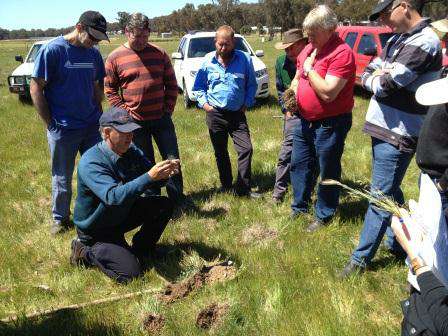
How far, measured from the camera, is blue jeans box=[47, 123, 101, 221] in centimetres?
471

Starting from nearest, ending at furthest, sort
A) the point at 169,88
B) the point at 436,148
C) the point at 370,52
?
the point at 436,148
the point at 169,88
the point at 370,52

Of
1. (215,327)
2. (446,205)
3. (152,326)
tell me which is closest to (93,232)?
(152,326)

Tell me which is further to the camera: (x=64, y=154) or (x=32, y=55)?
(x=32, y=55)

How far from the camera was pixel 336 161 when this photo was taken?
14.3 ft

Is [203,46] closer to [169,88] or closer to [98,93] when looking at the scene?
[169,88]

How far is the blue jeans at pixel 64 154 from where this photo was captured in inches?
186

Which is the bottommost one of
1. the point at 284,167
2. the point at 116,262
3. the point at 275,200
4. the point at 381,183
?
the point at 275,200

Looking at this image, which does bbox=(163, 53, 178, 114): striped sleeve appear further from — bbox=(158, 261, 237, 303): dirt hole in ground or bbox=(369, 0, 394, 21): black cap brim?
bbox=(369, 0, 394, 21): black cap brim

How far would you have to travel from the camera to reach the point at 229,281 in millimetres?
3664

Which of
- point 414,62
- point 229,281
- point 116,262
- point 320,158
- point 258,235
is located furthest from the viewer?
point 258,235

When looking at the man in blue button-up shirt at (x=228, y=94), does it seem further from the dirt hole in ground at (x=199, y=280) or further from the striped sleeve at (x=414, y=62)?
the striped sleeve at (x=414, y=62)

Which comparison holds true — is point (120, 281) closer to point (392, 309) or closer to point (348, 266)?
point (348, 266)

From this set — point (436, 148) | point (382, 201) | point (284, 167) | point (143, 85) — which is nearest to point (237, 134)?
point (284, 167)

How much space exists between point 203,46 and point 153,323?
31.9ft
